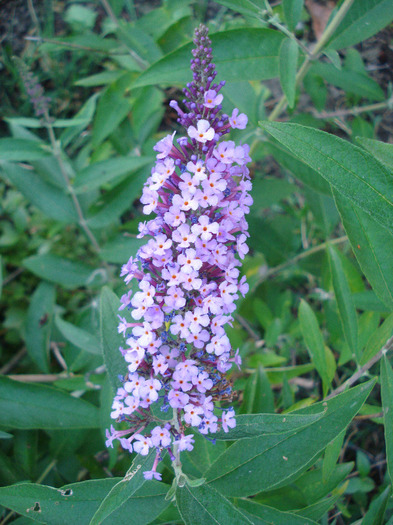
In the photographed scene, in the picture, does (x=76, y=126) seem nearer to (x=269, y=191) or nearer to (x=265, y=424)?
(x=269, y=191)

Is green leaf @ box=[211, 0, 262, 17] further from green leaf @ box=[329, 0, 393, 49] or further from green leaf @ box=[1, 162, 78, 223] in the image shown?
green leaf @ box=[1, 162, 78, 223]

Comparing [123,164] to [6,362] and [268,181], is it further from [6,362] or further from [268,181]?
[6,362]

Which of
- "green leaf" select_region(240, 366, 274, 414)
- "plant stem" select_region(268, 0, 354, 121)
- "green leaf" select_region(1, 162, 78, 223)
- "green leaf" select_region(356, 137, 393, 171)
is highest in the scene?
"plant stem" select_region(268, 0, 354, 121)

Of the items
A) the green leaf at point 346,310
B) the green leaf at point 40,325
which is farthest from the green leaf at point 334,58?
the green leaf at point 40,325

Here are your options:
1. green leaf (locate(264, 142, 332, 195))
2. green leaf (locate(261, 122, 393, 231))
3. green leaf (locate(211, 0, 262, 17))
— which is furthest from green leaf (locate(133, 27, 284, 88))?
green leaf (locate(261, 122, 393, 231))

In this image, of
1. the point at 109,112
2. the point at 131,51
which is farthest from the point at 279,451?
the point at 131,51

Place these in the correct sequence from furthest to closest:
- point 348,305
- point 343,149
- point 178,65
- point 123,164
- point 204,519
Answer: point 123,164 < point 178,65 < point 348,305 < point 204,519 < point 343,149

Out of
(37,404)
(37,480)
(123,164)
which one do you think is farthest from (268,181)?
(37,480)
